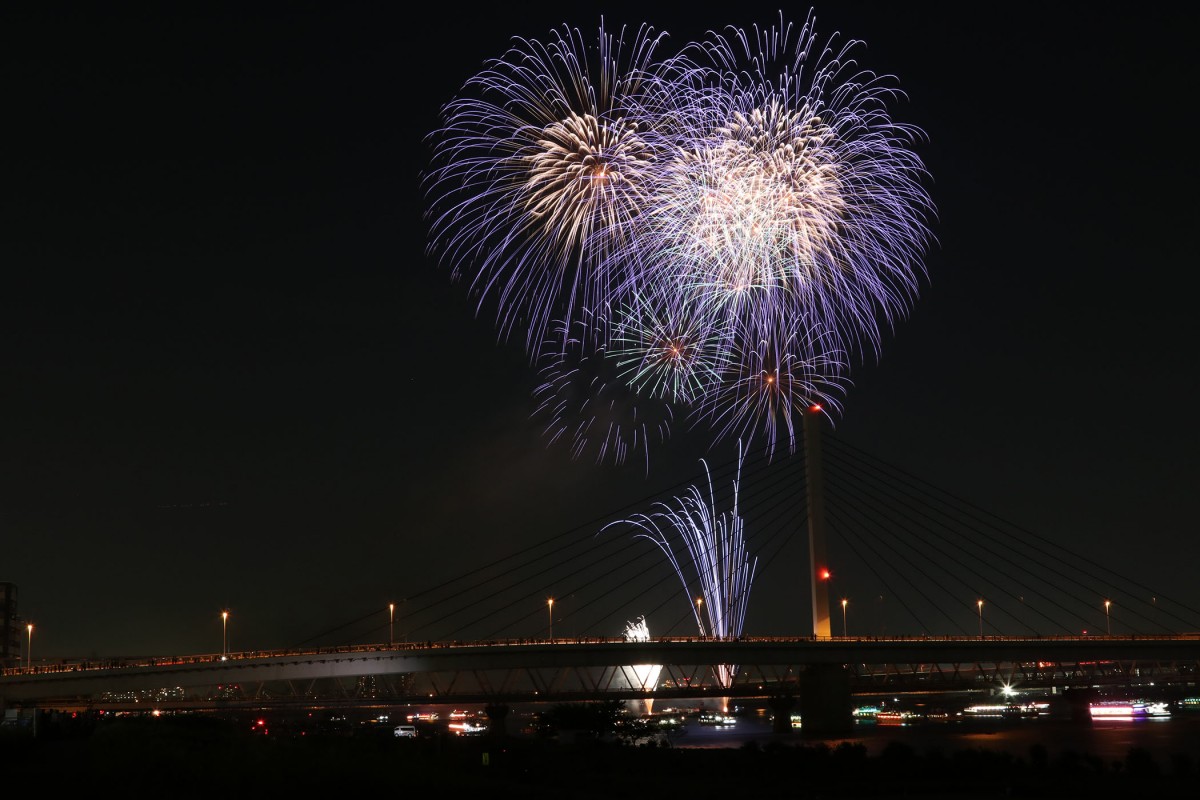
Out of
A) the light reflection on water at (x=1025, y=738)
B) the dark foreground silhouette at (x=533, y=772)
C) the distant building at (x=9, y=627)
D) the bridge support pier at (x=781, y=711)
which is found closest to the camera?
the dark foreground silhouette at (x=533, y=772)

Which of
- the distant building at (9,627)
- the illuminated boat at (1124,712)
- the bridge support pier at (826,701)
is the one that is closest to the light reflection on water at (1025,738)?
the bridge support pier at (826,701)

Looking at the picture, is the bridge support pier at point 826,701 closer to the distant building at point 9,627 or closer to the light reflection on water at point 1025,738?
the light reflection on water at point 1025,738

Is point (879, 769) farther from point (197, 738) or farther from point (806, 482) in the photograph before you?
point (806, 482)

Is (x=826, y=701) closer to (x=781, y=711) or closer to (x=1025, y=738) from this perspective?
(x=781, y=711)

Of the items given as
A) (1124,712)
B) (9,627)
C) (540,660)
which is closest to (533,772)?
(540,660)

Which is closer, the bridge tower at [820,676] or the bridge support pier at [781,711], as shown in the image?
the bridge tower at [820,676]

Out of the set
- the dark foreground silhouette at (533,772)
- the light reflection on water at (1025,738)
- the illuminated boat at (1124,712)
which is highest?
the dark foreground silhouette at (533,772)
